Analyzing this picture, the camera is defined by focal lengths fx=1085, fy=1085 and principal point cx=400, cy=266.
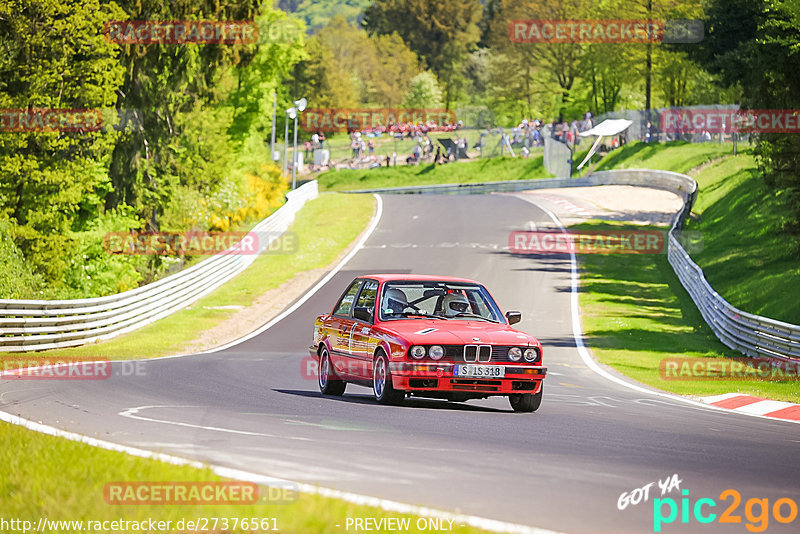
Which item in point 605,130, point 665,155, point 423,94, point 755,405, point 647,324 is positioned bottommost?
point 647,324

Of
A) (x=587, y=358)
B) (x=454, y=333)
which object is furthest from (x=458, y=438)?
(x=587, y=358)

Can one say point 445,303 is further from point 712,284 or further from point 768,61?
point 712,284

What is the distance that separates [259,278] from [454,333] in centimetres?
2747

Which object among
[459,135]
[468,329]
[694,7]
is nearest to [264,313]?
[468,329]

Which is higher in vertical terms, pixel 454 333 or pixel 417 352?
pixel 454 333

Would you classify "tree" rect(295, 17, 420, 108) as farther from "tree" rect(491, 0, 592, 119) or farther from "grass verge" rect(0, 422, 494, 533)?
"grass verge" rect(0, 422, 494, 533)

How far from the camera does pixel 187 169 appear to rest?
4806 cm

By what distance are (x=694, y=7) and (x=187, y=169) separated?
136 ft

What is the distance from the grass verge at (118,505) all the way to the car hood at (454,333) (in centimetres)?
510

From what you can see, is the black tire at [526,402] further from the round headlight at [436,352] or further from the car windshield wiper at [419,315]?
the car windshield wiper at [419,315]

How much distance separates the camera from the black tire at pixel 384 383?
40.3 feet

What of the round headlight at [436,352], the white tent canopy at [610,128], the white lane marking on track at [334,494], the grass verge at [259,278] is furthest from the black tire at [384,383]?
the white tent canopy at [610,128]

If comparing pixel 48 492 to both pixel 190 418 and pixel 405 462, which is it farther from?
pixel 190 418

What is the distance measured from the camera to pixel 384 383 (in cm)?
1242
